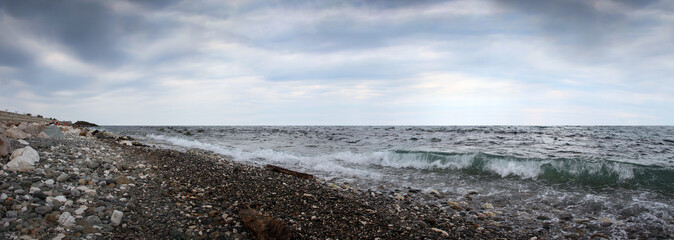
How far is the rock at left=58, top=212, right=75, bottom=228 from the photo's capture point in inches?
146

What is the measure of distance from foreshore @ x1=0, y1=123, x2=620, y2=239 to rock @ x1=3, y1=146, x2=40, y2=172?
0.13 m

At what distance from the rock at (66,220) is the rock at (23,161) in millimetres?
2742

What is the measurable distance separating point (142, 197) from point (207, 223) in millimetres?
1783

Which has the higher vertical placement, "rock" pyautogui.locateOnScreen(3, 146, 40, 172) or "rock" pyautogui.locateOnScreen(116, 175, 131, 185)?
"rock" pyautogui.locateOnScreen(3, 146, 40, 172)

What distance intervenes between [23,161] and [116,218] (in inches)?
130

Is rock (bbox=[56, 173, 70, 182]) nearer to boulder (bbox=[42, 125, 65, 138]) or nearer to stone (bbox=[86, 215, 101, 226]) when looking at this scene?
stone (bbox=[86, 215, 101, 226])

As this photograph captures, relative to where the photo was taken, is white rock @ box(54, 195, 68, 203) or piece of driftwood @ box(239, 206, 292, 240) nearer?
piece of driftwood @ box(239, 206, 292, 240)

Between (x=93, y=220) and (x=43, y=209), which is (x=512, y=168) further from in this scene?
(x=43, y=209)

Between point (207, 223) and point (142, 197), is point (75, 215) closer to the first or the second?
point (142, 197)

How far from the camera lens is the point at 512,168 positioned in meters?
10.0

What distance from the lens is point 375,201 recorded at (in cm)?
629

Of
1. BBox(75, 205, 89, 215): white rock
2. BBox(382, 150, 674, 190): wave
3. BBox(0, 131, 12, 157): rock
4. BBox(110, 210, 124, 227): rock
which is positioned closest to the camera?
BBox(110, 210, 124, 227): rock

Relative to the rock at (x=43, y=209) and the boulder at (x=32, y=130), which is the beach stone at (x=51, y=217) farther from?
the boulder at (x=32, y=130)

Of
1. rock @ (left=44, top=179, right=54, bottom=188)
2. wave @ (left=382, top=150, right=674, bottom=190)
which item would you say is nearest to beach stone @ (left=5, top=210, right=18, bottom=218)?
rock @ (left=44, top=179, right=54, bottom=188)
